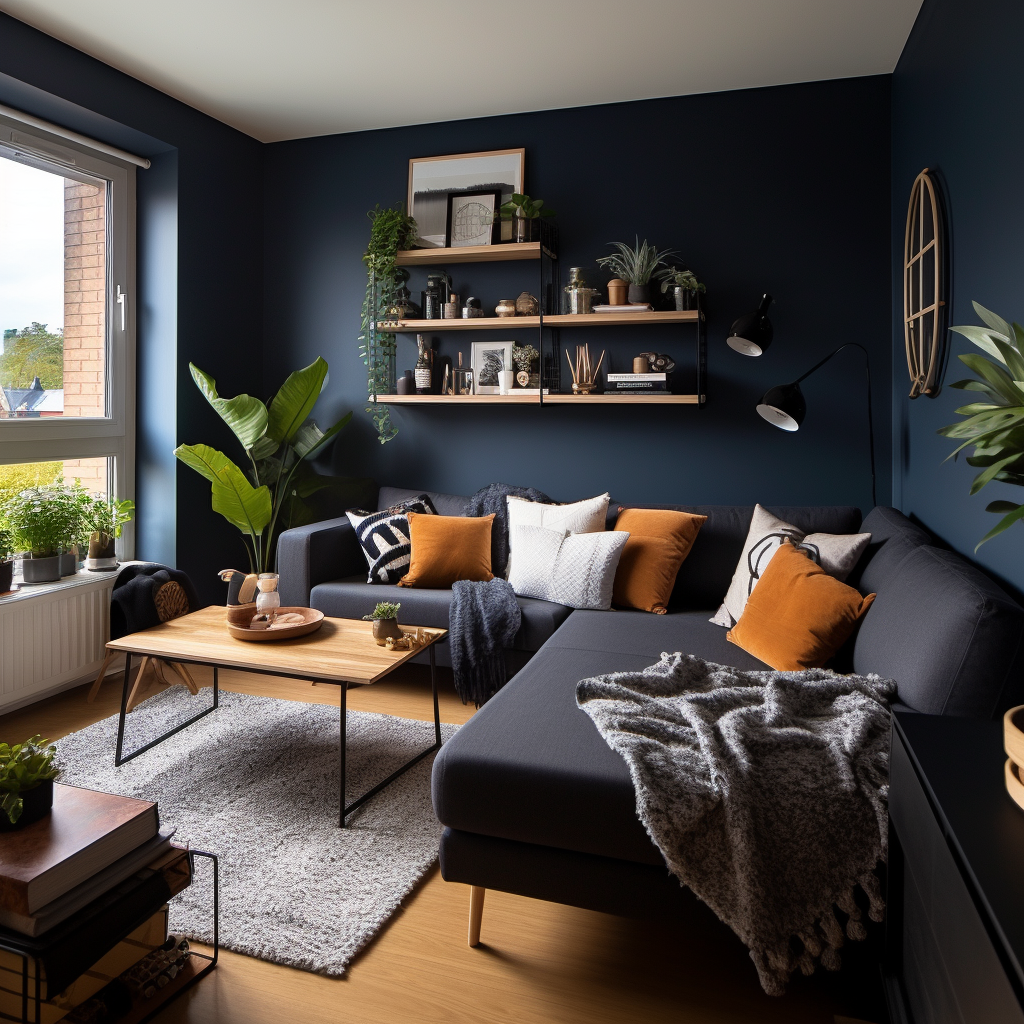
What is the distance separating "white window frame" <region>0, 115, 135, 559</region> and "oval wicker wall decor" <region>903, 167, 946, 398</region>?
3485 millimetres

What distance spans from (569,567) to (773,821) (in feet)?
6.00

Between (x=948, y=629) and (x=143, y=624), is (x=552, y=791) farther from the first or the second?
(x=143, y=624)

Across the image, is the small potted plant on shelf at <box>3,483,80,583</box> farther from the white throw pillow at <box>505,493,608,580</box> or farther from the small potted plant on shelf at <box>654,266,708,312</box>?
the small potted plant on shelf at <box>654,266,708,312</box>

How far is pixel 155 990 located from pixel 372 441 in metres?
3.15

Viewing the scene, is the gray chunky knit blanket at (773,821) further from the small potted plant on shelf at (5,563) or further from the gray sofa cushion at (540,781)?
the small potted plant on shelf at (5,563)

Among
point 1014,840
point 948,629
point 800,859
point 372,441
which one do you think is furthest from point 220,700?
point 1014,840

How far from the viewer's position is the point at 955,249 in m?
2.59

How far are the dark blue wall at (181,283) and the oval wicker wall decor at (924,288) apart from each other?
326cm

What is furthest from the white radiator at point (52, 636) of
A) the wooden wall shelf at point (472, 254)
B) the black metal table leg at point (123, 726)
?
the wooden wall shelf at point (472, 254)

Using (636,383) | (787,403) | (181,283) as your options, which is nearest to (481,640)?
(636,383)

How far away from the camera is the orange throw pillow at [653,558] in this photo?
134 inches

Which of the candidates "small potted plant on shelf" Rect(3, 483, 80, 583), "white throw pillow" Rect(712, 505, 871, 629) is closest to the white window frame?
"small potted plant on shelf" Rect(3, 483, 80, 583)

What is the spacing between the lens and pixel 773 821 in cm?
165

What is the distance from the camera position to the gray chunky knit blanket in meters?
1.60
